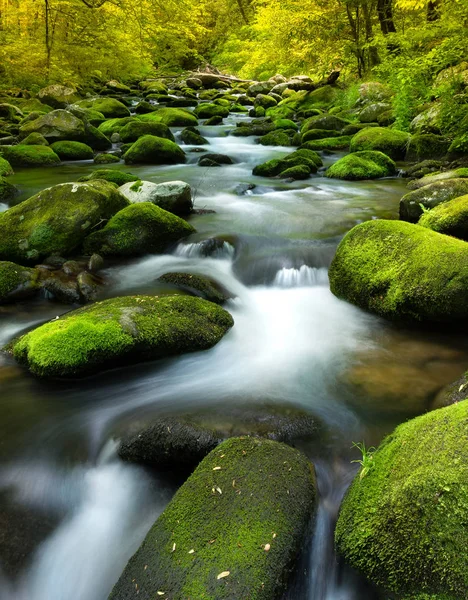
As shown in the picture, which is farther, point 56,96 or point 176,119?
point 56,96

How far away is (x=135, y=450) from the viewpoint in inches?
114

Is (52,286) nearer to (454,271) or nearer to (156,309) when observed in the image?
(156,309)

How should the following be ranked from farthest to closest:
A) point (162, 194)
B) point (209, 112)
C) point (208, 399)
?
point (209, 112)
point (162, 194)
point (208, 399)

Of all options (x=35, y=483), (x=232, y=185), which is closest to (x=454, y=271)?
(x=35, y=483)

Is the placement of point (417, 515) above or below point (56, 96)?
below

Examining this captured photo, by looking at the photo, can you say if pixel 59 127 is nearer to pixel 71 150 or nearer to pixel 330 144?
pixel 71 150

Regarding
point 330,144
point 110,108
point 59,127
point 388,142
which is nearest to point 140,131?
point 59,127

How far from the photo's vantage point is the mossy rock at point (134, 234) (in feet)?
19.4

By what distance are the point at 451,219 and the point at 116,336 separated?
4194mm

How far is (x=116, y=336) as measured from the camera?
358 cm

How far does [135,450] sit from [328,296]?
10.1 ft

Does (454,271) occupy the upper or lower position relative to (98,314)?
upper

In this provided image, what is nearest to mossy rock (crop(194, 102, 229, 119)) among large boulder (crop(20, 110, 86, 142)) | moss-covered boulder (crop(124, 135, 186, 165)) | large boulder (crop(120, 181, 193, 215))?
large boulder (crop(20, 110, 86, 142))

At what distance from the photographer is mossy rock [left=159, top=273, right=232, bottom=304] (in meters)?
4.99
